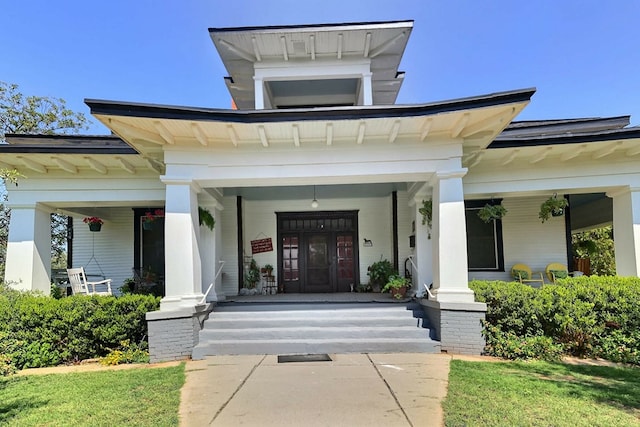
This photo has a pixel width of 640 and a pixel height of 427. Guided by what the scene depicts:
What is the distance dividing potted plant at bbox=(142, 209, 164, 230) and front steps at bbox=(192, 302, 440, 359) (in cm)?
296

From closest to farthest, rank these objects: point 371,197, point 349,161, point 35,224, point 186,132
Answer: point 186,132 < point 349,161 < point 35,224 < point 371,197

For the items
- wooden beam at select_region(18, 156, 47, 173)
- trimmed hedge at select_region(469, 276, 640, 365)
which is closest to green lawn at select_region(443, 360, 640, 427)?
trimmed hedge at select_region(469, 276, 640, 365)

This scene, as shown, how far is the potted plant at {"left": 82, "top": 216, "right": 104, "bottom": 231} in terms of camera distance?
9391 millimetres

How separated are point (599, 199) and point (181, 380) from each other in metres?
11.5

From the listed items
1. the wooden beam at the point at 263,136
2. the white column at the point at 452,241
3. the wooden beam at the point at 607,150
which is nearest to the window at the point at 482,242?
the wooden beam at the point at 607,150

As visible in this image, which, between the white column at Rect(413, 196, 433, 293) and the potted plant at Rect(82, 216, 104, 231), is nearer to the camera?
the white column at Rect(413, 196, 433, 293)

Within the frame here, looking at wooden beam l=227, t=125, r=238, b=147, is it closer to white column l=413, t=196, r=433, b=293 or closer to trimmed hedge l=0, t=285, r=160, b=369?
trimmed hedge l=0, t=285, r=160, b=369

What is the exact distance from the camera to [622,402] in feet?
12.6

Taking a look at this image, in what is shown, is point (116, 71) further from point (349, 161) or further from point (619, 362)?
point (619, 362)

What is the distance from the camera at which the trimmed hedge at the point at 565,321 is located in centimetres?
574

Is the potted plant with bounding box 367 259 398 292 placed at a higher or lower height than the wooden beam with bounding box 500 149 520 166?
lower

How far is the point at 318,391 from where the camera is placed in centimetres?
434

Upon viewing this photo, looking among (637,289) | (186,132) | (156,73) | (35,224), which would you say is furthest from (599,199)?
(156,73)

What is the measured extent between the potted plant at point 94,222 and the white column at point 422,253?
7.77 meters
